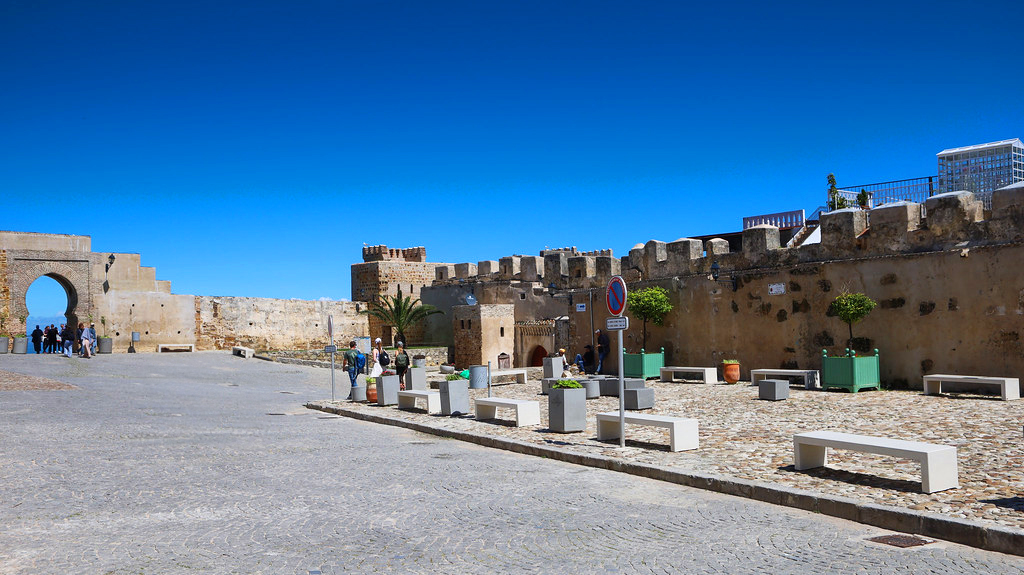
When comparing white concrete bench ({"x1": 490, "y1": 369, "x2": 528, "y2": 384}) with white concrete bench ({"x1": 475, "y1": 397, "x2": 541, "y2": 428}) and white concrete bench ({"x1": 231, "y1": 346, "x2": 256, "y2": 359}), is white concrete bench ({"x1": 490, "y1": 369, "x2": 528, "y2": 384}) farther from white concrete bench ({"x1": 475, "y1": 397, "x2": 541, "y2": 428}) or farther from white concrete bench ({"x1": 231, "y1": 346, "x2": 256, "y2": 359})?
white concrete bench ({"x1": 231, "y1": 346, "x2": 256, "y2": 359})

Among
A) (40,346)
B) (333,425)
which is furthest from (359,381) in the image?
(40,346)

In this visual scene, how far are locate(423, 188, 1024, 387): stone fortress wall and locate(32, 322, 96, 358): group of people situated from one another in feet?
55.9

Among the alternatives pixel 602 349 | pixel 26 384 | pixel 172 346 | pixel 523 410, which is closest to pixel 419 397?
pixel 523 410

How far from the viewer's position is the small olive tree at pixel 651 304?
2089cm

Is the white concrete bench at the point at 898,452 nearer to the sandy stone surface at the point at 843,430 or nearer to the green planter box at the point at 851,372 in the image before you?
the sandy stone surface at the point at 843,430

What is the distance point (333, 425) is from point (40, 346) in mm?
22191

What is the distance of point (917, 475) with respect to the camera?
729cm

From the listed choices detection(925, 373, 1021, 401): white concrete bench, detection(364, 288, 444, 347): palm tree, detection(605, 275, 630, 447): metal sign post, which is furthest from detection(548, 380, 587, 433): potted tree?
detection(364, 288, 444, 347): palm tree

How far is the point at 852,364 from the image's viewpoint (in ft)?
50.2

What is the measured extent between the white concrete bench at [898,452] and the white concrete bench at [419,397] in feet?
25.7

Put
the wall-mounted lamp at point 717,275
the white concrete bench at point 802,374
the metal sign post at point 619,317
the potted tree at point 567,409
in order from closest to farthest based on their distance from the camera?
the metal sign post at point 619,317, the potted tree at point 567,409, the white concrete bench at point 802,374, the wall-mounted lamp at point 717,275

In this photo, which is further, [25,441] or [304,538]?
[25,441]

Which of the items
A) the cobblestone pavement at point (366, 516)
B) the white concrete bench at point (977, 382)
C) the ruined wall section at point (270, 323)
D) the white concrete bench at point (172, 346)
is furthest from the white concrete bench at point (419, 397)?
the ruined wall section at point (270, 323)

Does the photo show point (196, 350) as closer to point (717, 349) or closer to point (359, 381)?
point (359, 381)
